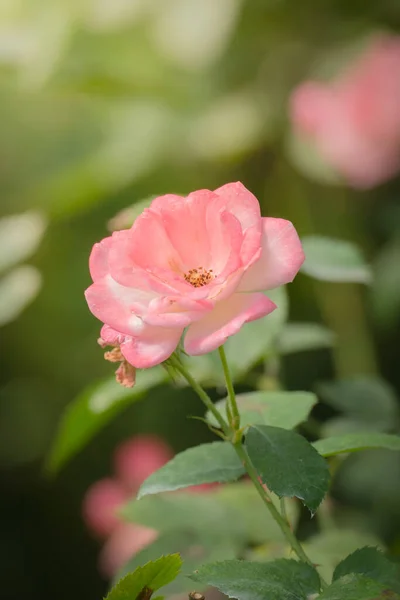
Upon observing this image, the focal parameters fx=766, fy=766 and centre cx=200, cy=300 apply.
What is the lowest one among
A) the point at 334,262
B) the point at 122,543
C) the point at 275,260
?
the point at 122,543

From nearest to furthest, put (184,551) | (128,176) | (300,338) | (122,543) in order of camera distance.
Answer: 1. (184,551)
2. (300,338)
3. (122,543)
4. (128,176)

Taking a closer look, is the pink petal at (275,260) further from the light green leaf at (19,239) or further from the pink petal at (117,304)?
the light green leaf at (19,239)

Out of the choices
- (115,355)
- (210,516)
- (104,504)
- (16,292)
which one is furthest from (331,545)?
(104,504)

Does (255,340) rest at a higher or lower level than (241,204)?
lower

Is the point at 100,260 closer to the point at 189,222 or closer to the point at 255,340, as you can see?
the point at 189,222

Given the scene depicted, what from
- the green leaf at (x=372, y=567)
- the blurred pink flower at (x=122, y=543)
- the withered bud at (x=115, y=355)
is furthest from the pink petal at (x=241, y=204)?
the blurred pink flower at (x=122, y=543)

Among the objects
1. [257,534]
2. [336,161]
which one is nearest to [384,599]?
[257,534]

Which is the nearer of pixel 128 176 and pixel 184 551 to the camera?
pixel 184 551
